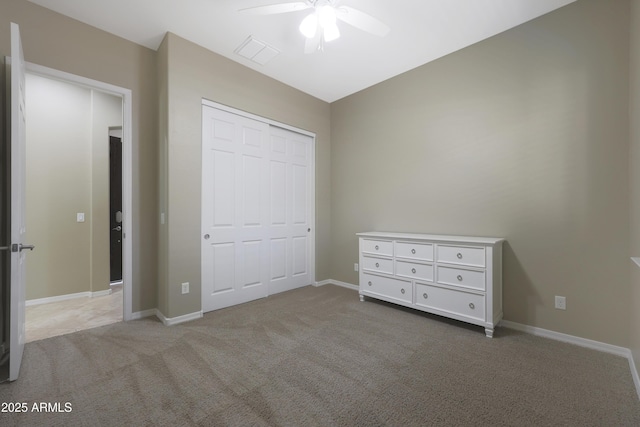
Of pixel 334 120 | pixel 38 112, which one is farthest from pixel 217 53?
pixel 38 112

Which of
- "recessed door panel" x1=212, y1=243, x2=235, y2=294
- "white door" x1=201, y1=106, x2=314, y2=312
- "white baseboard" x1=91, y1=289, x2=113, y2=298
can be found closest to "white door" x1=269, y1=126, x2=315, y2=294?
"white door" x1=201, y1=106, x2=314, y2=312

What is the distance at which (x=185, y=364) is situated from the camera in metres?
2.00

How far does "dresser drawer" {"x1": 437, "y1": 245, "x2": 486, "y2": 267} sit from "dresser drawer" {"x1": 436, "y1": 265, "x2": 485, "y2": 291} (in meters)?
0.08

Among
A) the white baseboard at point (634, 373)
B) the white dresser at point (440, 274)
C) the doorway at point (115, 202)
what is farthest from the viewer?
the doorway at point (115, 202)

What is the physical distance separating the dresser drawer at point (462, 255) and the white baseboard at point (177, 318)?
8.66ft

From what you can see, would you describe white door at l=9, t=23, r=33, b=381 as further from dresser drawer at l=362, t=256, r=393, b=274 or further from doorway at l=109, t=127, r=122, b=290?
dresser drawer at l=362, t=256, r=393, b=274

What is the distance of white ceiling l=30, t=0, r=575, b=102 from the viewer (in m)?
2.36

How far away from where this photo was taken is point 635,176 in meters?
1.95

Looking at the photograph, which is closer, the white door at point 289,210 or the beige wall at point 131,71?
the beige wall at point 131,71

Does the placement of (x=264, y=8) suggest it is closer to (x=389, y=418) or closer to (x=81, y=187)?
(x=389, y=418)

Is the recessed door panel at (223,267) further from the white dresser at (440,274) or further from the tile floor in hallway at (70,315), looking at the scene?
the white dresser at (440,274)

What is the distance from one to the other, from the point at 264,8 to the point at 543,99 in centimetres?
259

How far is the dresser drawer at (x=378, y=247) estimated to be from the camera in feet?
10.4

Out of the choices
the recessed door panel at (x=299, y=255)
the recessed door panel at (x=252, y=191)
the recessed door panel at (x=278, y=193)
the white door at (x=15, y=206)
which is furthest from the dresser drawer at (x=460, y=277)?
the white door at (x=15, y=206)
